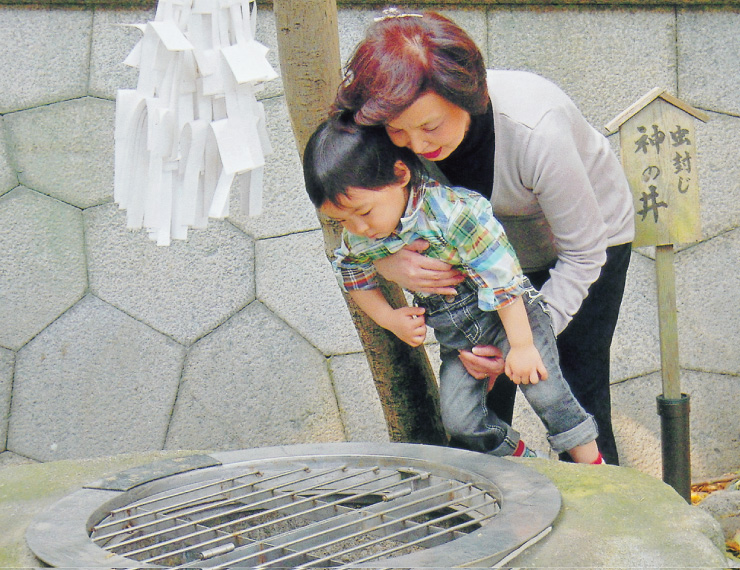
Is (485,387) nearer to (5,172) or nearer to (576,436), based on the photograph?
(576,436)

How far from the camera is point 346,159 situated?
2031 mm

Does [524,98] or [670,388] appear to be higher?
[524,98]

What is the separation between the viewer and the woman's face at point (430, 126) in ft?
6.43

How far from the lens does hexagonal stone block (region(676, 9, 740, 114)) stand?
3.81 metres

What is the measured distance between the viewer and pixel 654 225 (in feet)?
10.0

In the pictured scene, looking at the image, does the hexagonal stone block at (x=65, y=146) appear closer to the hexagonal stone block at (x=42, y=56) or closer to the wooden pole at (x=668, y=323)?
the hexagonal stone block at (x=42, y=56)

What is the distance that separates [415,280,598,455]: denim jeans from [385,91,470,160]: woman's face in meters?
0.44

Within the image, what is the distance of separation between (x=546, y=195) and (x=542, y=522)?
0.89m

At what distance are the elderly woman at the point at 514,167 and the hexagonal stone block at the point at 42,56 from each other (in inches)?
75.8

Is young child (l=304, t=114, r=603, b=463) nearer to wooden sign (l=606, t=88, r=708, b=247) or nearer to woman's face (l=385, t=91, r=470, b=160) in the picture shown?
woman's face (l=385, t=91, r=470, b=160)

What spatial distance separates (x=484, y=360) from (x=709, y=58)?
89.4 inches

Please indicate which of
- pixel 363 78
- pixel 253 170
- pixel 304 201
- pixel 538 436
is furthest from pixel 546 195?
pixel 538 436

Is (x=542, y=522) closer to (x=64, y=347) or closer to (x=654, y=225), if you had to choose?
(x=654, y=225)

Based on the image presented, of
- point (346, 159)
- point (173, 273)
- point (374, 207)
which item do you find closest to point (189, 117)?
point (346, 159)
